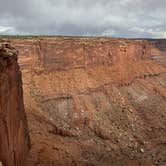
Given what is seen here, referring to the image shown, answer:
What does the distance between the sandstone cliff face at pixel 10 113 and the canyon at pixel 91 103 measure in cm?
1104

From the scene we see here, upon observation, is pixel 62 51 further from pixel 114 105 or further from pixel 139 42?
pixel 139 42

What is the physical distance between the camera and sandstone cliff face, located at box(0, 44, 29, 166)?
34.7 feet

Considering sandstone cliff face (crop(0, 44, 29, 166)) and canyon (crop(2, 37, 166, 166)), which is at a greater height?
sandstone cliff face (crop(0, 44, 29, 166))

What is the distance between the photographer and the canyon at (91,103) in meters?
28.6

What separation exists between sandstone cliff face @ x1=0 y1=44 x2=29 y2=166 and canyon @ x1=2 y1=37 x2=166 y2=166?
36.2 feet

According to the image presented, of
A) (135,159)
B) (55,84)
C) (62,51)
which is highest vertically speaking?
(62,51)

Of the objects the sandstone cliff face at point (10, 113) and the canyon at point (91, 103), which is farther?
the canyon at point (91, 103)

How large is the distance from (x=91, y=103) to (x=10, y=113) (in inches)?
A: 941

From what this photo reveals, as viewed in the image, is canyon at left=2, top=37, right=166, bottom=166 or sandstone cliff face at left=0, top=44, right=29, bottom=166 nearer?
sandstone cliff face at left=0, top=44, right=29, bottom=166

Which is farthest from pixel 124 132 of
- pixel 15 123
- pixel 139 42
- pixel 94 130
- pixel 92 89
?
pixel 15 123

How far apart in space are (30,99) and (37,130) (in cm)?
430

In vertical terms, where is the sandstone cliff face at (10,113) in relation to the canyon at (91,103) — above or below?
above

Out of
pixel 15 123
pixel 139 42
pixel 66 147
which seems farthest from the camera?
pixel 139 42

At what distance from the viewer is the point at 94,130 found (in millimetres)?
31938
